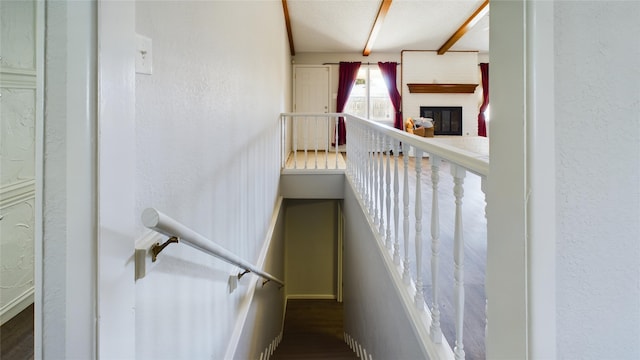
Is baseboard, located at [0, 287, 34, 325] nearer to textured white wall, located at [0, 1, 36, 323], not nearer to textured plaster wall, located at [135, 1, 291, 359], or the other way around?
textured white wall, located at [0, 1, 36, 323]

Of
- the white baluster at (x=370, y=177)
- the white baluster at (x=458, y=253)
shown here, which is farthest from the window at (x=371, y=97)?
the white baluster at (x=458, y=253)

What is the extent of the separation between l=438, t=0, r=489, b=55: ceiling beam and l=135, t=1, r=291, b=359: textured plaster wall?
5.56m

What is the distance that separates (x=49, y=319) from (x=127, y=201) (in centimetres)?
25

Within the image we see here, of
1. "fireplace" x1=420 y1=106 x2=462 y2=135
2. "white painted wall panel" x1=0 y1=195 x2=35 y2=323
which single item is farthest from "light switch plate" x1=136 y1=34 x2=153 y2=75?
"fireplace" x1=420 y1=106 x2=462 y2=135

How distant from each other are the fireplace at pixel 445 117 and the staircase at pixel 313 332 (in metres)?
4.72

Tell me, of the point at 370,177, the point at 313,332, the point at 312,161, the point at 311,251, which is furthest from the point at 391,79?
the point at 370,177

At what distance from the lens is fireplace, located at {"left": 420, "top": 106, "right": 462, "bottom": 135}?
9094 mm

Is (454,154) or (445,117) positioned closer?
(454,154)

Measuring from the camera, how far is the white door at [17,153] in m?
0.65

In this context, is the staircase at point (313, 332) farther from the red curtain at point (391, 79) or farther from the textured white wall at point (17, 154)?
the red curtain at point (391, 79)

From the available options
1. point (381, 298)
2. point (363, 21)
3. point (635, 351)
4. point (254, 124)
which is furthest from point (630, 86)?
point (363, 21)

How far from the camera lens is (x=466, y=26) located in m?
7.56

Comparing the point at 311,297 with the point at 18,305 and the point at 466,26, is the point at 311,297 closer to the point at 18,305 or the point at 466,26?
the point at 466,26

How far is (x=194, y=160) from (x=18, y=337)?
888 millimetres
